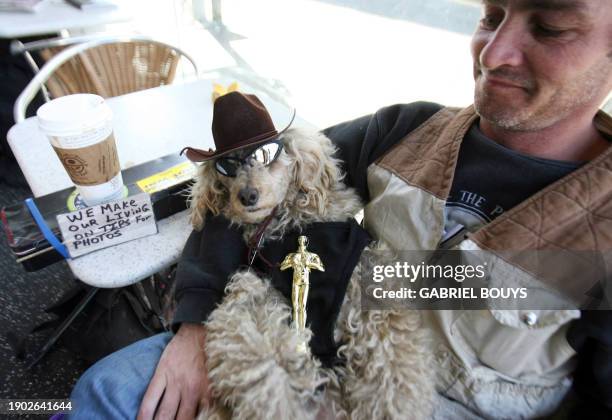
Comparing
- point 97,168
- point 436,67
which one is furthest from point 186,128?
point 436,67

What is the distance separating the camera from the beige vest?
2.34 feet

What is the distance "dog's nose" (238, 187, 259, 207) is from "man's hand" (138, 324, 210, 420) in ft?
0.96

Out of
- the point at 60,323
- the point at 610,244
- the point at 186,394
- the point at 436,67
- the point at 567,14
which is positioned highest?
the point at 567,14

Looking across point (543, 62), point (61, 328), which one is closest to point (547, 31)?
point (543, 62)

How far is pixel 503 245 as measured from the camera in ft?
2.41

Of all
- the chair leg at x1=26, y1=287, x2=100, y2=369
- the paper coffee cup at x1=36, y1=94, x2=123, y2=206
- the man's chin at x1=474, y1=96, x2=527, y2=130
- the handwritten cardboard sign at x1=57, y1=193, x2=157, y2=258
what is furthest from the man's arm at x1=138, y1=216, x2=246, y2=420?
the man's chin at x1=474, y1=96, x2=527, y2=130

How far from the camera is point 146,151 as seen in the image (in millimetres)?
1114

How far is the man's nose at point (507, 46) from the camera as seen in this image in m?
0.71

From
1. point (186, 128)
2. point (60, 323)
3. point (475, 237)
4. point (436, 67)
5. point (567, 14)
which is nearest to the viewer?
point (567, 14)

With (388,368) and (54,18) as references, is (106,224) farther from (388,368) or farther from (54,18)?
(54,18)

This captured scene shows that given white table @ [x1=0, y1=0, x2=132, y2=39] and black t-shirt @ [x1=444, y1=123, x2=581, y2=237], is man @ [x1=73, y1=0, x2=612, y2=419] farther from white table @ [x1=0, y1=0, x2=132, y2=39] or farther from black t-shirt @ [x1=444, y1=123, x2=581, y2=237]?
white table @ [x1=0, y1=0, x2=132, y2=39]

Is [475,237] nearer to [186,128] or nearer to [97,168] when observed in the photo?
[97,168]

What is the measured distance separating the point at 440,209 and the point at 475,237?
0.30 feet

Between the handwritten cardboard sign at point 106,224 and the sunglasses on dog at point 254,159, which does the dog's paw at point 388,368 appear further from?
the handwritten cardboard sign at point 106,224
